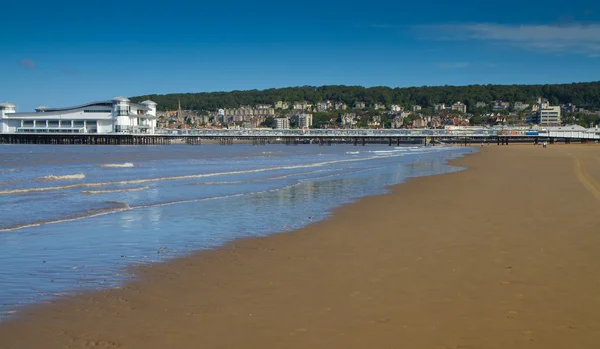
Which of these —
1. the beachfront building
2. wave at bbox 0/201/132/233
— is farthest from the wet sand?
the beachfront building

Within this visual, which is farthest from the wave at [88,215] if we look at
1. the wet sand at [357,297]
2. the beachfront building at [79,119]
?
the beachfront building at [79,119]

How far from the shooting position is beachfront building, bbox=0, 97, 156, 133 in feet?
363

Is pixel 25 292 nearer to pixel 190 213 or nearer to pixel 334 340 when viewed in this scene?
pixel 334 340

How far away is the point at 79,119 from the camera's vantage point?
4373 inches

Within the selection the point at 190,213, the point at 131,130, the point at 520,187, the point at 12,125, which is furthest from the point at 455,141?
the point at 190,213

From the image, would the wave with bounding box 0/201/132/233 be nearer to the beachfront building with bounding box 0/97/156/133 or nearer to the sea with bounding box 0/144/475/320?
the sea with bounding box 0/144/475/320

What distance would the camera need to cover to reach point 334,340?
462 centimetres

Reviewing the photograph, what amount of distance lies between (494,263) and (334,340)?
11.3 feet

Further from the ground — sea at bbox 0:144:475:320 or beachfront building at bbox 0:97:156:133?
beachfront building at bbox 0:97:156:133

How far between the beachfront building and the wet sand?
10741 cm

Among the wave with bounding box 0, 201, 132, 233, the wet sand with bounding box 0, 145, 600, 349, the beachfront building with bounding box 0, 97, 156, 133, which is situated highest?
the beachfront building with bounding box 0, 97, 156, 133

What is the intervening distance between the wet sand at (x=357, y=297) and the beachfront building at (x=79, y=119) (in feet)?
352

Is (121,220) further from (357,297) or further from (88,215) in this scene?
(357,297)

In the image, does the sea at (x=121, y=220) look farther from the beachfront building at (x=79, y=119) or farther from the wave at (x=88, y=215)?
the beachfront building at (x=79, y=119)
